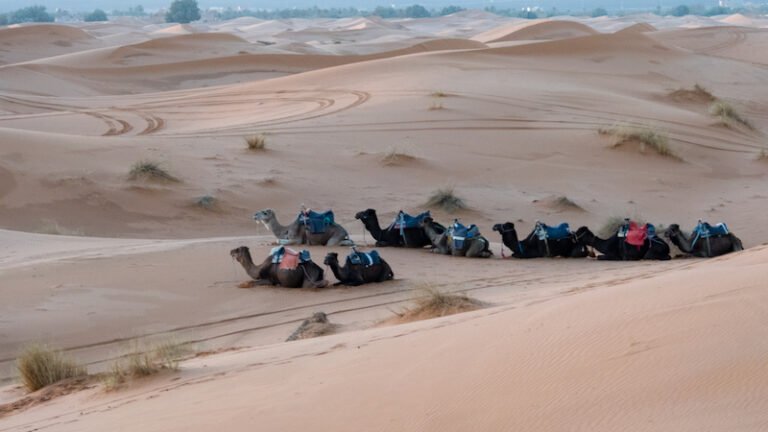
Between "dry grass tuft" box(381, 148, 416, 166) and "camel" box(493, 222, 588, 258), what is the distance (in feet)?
22.0

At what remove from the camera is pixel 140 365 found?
7609mm

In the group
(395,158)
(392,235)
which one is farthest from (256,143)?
(392,235)

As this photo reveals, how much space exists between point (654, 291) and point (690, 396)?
93.9 inches

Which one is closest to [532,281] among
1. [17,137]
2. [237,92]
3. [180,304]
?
[180,304]

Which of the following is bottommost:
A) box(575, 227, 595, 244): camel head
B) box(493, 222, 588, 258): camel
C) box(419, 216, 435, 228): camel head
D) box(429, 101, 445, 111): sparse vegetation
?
box(429, 101, 445, 111): sparse vegetation

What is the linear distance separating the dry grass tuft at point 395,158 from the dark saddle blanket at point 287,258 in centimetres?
870

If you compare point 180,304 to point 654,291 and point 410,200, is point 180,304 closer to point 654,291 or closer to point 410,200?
point 654,291

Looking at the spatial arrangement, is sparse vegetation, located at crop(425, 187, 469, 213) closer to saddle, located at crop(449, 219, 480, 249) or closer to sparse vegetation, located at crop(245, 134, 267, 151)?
saddle, located at crop(449, 219, 480, 249)

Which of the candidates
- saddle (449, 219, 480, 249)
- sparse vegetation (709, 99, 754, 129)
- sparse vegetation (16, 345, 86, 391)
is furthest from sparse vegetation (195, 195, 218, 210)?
sparse vegetation (709, 99, 754, 129)

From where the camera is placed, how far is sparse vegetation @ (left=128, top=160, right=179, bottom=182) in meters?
18.2

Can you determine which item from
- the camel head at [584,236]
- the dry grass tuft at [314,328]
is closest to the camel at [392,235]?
the camel head at [584,236]

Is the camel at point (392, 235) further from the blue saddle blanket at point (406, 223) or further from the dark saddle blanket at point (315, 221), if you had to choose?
the dark saddle blanket at point (315, 221)

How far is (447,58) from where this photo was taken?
1462 inches

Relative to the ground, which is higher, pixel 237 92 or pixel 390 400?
pixel 390 400
